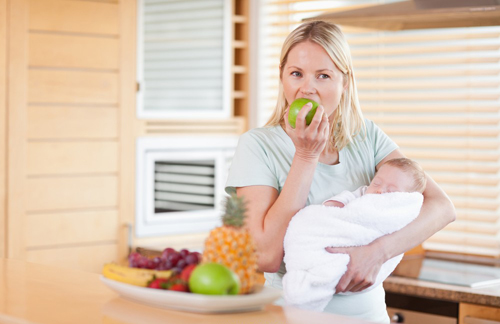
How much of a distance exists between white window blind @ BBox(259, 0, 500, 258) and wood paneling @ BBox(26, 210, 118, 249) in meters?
1.39

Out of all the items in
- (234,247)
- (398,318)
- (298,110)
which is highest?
(298,110)

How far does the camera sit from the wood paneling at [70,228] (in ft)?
10.3

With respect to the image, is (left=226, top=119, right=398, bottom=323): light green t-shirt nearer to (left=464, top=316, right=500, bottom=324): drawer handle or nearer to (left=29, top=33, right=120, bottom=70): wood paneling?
(left=464, top=316, right=500, bottom=324): drawer handle

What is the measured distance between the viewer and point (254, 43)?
3.80 m

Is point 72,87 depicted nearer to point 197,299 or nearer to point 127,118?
point 127,118

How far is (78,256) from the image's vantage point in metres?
3.25

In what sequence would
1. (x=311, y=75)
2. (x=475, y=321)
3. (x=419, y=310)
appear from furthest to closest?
(x=419, y=310) → (x=475, y=321) → (x=311, y=75)

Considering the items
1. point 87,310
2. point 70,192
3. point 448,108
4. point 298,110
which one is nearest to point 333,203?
point 298,110

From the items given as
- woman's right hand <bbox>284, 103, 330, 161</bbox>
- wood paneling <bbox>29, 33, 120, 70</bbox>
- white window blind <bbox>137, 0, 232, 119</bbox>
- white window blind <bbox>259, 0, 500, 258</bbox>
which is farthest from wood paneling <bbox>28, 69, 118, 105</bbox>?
woman's right hand <bbox>284, 103, 330, 161</bbox>

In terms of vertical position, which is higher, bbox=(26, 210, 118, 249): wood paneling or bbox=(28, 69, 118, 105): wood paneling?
bbox=(28, 69, 118, 105): wood paneling

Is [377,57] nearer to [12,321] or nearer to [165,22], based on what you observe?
[165,22]

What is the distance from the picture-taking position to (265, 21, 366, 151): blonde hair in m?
1.77

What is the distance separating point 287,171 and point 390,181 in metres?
0.27

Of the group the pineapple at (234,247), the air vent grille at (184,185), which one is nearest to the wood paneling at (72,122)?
the air vent grille at (184,185)
